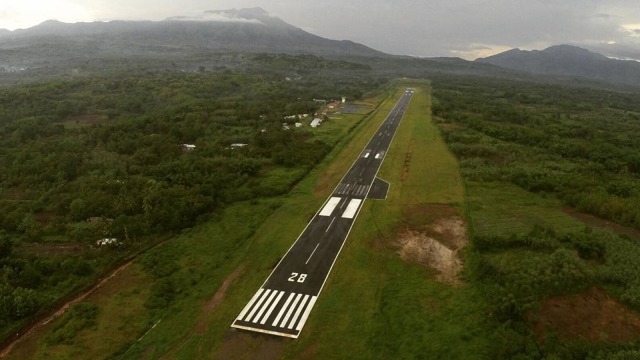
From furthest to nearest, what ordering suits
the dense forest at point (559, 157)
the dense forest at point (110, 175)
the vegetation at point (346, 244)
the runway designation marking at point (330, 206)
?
the dense forest at point (559, 157) → the runway designation marking at point (330, 206) → the dense forest at point (110, 175) → the vegetation at point (346, 244)

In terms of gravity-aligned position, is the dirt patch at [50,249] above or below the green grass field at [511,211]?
below

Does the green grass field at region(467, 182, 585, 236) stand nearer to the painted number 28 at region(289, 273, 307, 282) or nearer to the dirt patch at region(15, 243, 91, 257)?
the painted number 28 at region(289, 273, 307, 282)

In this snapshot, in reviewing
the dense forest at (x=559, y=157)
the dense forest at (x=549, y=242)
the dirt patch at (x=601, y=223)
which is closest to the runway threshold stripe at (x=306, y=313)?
the dense forest at (x=549, y=242)

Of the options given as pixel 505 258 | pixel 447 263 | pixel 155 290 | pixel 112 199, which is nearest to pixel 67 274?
pixel 155 290

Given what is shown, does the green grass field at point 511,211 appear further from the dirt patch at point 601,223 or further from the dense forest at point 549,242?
the dirt patch at point 601,223

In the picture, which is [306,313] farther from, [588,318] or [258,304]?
[588,318]

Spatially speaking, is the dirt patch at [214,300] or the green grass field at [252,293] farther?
the dirt patch at [214,300]

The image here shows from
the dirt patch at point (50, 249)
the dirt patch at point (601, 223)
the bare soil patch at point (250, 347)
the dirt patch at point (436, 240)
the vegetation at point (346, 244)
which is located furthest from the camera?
the dirt patch at point (601, 223)
